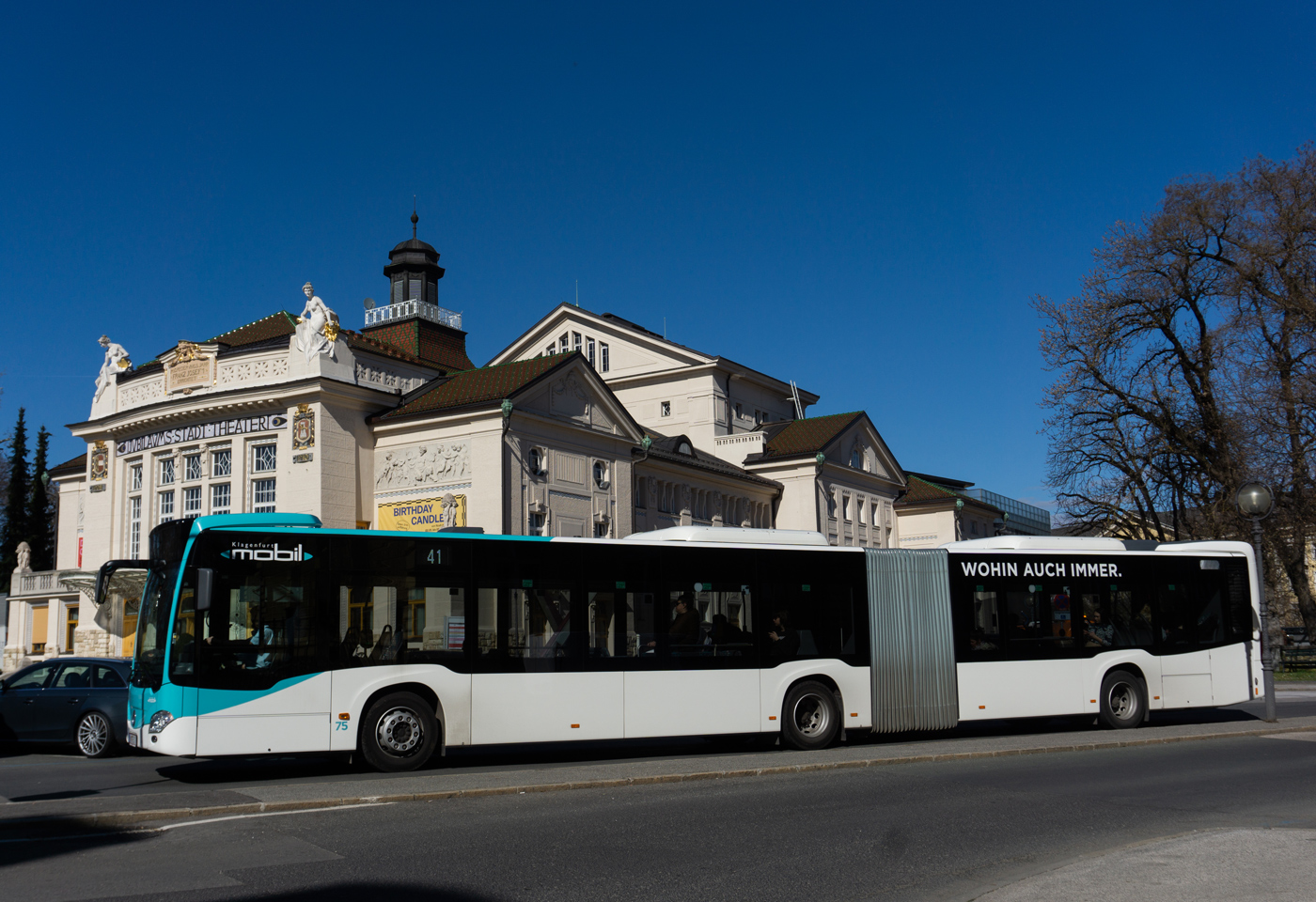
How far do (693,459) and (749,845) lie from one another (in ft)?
133

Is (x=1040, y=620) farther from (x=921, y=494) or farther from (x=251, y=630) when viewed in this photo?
(x=921, y=494)

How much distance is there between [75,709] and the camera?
16.3m

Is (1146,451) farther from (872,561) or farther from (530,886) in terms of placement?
(530,886)

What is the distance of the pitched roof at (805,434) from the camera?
57.5 meters

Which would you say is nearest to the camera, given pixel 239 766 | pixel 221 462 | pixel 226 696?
pixel 226 696

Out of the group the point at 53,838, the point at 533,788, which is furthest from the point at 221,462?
the point at 53,838

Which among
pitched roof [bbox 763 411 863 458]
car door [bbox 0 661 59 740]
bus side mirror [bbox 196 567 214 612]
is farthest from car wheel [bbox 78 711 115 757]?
pitched roof [bbox 763 411 863 458]

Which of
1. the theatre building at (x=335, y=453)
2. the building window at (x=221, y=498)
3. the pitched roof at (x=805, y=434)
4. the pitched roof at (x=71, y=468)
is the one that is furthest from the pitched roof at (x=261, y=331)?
the pitched roof at (x=805, y=434)

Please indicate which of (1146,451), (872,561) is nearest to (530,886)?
(872,561)

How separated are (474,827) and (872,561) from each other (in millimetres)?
9004

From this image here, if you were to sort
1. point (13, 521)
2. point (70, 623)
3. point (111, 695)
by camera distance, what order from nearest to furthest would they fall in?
point (111, 695)
point (70, 623)
point (13, 521)

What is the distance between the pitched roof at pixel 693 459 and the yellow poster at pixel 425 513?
8.64 metres

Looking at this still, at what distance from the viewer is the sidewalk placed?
9.85m

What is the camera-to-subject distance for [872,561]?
16.9 m
